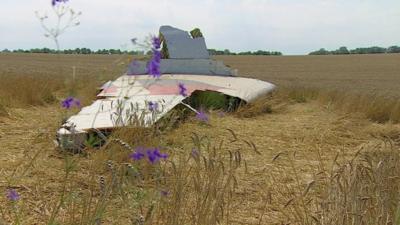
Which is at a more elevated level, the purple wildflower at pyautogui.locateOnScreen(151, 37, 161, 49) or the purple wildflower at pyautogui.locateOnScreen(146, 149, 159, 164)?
the purple wildflower at pyautogui.locateOnScreen(151, 37, 161, 49)

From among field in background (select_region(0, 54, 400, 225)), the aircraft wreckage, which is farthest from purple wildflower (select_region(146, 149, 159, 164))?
the aircraft wreckage

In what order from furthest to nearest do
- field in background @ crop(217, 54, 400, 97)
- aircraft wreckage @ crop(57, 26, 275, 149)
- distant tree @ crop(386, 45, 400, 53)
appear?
1. distant tree @ crop(386, 45, 400, 53)
2. field in background @ crop(217, 54, 400, 97)
3. aircraft wreckage @ crop(57, 26, 275, 149)

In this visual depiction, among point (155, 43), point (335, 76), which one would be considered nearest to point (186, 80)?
point (155, 43)

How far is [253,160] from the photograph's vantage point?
5.01 meters

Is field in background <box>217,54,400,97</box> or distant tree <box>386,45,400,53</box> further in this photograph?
distant tree <box>386,45,400,53</box>

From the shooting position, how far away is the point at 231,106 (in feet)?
28.5

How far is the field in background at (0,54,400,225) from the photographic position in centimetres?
236

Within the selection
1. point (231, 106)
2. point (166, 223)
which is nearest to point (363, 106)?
point (231, 106)

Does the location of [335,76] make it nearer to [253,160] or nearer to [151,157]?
[253,160]

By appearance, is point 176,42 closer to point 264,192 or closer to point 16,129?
point 16,129

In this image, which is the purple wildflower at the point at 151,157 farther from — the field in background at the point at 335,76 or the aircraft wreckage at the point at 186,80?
the field in background at the point at 335,76

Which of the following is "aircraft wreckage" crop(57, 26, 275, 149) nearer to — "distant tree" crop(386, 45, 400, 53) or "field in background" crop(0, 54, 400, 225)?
"field in background" crop(0, 54, 400, 225)

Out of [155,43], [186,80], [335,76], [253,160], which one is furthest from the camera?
[335,76]

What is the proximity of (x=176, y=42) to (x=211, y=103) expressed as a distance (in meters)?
4.66
